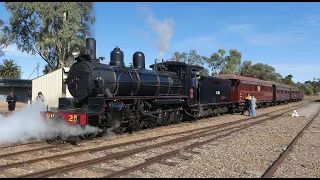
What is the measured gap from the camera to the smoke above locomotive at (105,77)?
33.3 ft

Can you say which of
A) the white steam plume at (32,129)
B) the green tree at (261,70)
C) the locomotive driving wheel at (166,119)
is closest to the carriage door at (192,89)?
the locomotive driving wheel at (166,119)

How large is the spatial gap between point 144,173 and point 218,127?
26.6 feet

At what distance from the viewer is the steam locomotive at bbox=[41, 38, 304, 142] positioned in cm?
991

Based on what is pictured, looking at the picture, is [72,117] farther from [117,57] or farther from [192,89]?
[192,89]

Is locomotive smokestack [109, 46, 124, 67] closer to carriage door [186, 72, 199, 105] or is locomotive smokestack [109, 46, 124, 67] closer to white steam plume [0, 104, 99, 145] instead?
white steam plume [0, 104, 99, 145]

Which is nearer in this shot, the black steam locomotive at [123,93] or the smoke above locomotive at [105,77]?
the black steam locomotive at [123,93]

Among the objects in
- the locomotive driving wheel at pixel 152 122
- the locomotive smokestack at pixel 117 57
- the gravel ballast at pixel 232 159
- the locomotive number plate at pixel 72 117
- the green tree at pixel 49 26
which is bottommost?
the gravel ballast at pixel 232 159

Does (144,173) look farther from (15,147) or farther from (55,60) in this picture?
(55,60)

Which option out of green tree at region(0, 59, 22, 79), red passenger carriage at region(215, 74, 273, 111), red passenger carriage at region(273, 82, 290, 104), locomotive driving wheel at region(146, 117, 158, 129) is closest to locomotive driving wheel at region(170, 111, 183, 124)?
locomotive driving wheel at region(146, 117, 158, 129)

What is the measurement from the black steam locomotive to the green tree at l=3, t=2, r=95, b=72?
1563 centimetres

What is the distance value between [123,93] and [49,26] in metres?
20.6

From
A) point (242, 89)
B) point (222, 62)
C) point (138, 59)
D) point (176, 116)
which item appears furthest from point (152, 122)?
point (222, 62)

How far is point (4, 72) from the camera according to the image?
2012 inches

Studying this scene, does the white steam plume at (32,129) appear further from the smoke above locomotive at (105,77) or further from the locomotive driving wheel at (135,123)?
the locomotive driving wheel at (135,123)
